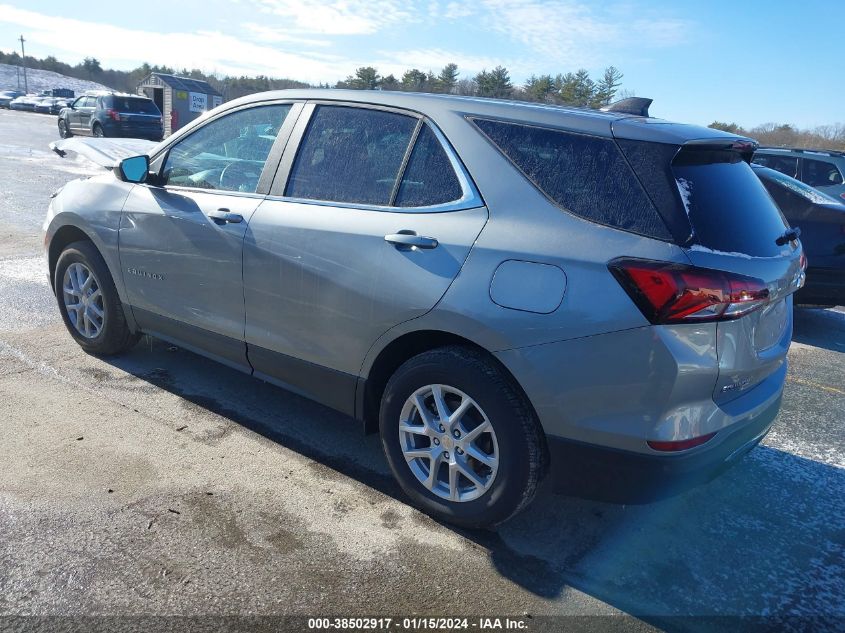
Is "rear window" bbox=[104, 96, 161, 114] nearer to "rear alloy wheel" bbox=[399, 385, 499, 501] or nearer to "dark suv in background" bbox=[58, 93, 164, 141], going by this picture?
"dark suv in background" bbox=[58, 93, 164, 141]

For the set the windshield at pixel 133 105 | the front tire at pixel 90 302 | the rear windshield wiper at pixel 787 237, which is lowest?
the front tire at pixel 90 302

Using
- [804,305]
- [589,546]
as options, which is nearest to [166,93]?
[804,305]

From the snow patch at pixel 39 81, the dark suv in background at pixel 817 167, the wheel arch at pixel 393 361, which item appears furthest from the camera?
the snow patch at pixel 39 81

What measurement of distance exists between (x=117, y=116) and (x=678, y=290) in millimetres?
26698

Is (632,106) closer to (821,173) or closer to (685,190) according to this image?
(685,190)

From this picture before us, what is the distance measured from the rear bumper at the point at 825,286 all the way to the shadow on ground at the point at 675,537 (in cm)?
309

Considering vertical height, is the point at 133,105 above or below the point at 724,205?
above

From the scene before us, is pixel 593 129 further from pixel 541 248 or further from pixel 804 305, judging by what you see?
pixel 804 305

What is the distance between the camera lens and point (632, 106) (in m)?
3.34

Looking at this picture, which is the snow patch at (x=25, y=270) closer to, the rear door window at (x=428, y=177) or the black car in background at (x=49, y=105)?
the rear door window at (x=428, y=177)

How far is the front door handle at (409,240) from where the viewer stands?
2850mm

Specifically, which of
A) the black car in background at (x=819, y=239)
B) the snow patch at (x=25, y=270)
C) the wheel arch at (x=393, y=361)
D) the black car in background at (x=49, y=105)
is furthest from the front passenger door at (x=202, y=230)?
the black car in background at (x=49, y=105)

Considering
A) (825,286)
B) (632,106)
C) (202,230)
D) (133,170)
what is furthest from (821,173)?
(133,170)

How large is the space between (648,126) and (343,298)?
4.95ft
